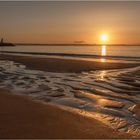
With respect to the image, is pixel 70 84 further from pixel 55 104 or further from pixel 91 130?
pixel 91 130

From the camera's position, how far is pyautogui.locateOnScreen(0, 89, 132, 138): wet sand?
538 centimetres

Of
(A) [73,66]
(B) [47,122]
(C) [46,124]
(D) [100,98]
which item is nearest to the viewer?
(C) [46,124]

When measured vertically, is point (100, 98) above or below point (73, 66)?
below

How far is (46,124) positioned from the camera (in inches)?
237

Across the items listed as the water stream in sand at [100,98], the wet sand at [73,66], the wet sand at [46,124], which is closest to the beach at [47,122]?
the wet sand at [46,124]

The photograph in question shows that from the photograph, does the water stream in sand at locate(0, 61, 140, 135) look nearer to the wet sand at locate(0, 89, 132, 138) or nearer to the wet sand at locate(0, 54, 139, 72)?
the wet sand at locate(0, 89, 132, 138)

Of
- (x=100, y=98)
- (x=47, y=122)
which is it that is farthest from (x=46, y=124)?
(x=100, y=98)

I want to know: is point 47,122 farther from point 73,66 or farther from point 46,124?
point 73,66

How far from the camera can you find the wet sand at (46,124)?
17.6 ft

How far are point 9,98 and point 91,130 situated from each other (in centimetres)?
417

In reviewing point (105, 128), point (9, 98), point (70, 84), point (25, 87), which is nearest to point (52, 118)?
point (105, 128)

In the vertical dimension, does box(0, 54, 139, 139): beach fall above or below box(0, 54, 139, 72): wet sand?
below

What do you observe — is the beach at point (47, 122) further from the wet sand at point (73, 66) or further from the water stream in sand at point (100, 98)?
the wet sand at point (73, 66)

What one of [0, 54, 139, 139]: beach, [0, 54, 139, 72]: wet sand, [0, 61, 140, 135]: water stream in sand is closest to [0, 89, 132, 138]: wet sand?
[0, 54, 139, 139]: beach
